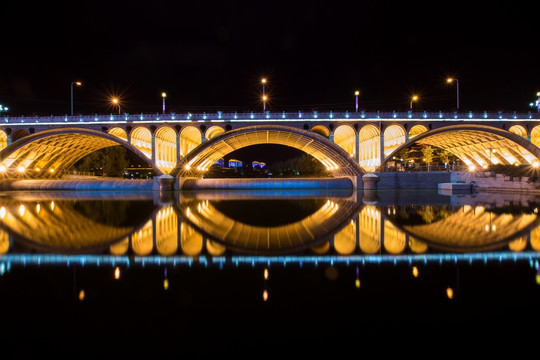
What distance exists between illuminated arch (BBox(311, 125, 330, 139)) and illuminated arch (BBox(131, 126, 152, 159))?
2313 centimetres

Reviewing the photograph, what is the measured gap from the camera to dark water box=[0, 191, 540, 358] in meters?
4.01

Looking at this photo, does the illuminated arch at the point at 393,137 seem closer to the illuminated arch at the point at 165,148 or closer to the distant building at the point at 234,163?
the illuminated arch at the point at 165,148

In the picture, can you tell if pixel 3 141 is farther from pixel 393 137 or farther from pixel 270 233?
pixel 393 137

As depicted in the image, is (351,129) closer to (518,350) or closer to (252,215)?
(252,215)

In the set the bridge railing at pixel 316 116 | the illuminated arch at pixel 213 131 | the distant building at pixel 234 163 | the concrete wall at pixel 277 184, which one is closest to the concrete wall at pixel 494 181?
the bridge railing at pixel 316 116

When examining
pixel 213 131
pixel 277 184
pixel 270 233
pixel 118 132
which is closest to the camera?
pixel 270 233

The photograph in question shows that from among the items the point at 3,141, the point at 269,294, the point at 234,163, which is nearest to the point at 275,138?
the point at 3,141

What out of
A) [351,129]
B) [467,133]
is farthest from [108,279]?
[467,133]

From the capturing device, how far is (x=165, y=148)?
4766 cm

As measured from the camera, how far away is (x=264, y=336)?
414 centimetres

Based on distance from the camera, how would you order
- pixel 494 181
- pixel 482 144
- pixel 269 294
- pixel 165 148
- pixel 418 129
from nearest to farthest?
pixel 269 294
pixel 494 181
pixel 418 129
pixel 165 148
pixel 482 144

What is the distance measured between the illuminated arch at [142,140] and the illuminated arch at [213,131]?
8.24 m

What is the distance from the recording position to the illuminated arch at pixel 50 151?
44812 millimetres

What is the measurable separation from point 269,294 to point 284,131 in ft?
132
